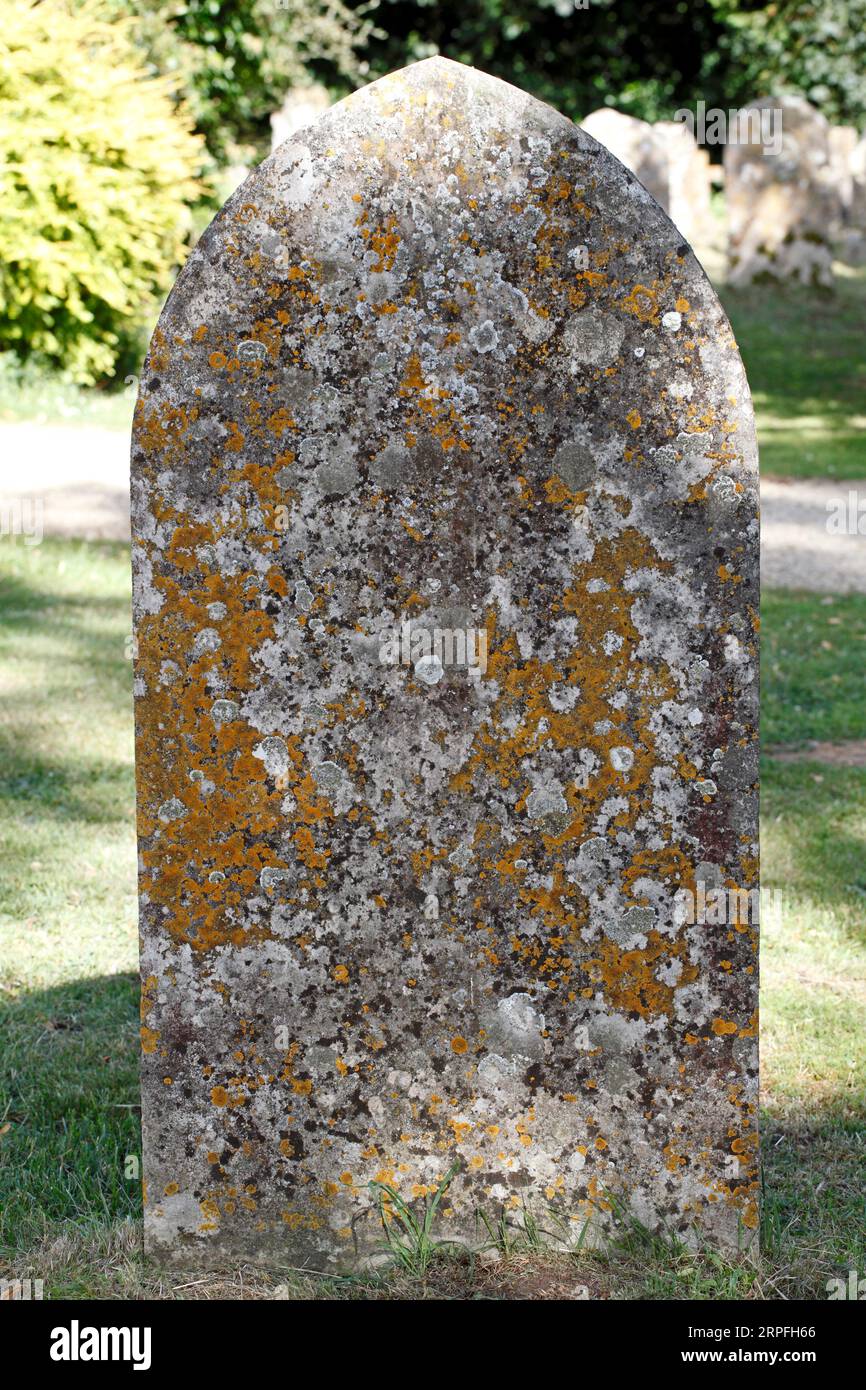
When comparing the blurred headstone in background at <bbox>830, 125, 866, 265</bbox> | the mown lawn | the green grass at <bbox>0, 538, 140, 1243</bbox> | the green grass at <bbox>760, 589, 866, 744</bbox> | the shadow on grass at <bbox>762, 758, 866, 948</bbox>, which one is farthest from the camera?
the blurred headstone in background at <bbox>830, 125, 866, 265</bbox>

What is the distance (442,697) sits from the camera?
2623mm

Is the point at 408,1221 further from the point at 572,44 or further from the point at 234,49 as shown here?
the point at 572,44

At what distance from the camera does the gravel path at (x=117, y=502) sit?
9.22 meters

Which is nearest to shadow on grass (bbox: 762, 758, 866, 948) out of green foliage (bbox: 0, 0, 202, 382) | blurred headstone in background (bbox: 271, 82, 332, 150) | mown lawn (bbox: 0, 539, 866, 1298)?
mown lawn (bbox: 0, 539, 866, 1298)

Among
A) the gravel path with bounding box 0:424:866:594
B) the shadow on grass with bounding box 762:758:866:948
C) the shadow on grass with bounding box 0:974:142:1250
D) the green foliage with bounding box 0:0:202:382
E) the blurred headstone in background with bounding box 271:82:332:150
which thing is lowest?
the shadow on grass with bounding box 0:974:142:1250

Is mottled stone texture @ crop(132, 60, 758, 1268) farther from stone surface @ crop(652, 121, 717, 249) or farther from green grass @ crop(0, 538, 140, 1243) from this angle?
stone surface @ crop(652, 121, 717, 249)

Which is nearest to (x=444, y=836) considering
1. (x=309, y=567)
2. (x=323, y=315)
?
(x=309, y=567)

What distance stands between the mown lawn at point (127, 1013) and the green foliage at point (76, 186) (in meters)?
6.65

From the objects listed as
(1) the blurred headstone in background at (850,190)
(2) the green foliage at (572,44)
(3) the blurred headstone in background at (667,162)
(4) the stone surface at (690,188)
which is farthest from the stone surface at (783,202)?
(2) the green foliage at (572,44)

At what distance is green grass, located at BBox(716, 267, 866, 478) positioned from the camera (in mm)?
12625

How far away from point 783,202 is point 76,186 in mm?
9707

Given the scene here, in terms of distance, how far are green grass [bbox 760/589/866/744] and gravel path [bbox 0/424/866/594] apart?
20.2 inches

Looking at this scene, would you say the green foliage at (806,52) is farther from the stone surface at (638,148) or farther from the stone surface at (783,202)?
the stone surface at (638,148)

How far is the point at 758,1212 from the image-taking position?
2.69m
